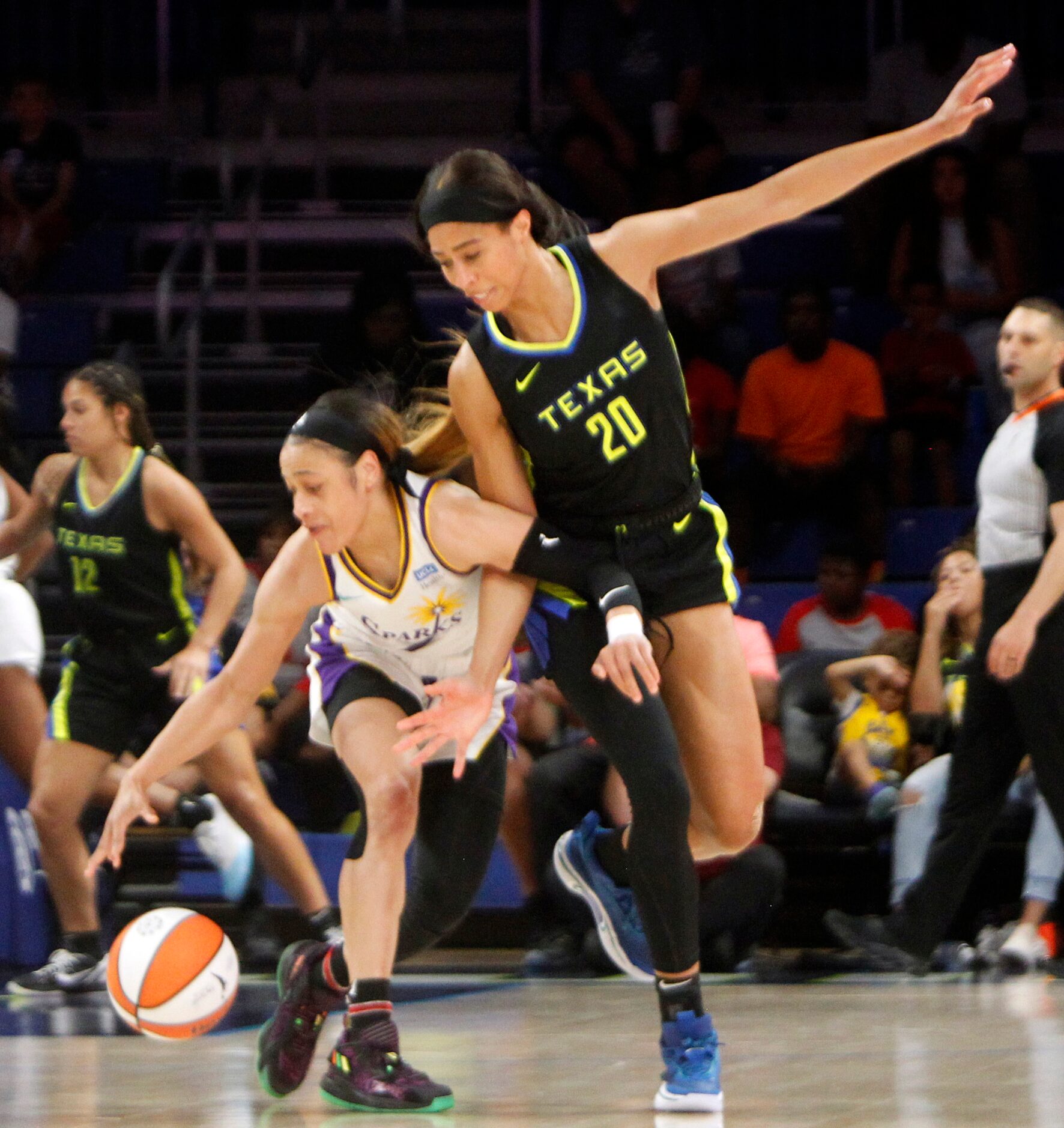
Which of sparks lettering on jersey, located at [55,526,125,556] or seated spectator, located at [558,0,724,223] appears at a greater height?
seated spectator, located at [558,0,724,223]

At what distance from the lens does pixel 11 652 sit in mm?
6082

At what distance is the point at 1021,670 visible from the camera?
517 cm

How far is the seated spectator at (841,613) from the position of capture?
6.92 m

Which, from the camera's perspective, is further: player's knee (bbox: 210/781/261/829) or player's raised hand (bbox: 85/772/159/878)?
player's knee (bbox: 210/781/261/829)

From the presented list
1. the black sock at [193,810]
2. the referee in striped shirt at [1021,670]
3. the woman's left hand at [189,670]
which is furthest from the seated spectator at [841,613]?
the woman's left hand at [189,670]

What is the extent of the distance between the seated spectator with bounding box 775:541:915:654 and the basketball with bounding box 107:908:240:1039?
3.34 metres

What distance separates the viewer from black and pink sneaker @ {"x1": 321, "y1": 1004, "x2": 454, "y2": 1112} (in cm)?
364

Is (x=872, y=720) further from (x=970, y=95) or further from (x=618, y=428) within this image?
(x=970, y=95)

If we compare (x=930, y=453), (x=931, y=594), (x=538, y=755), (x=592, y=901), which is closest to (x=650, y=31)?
(x=930, y=453)

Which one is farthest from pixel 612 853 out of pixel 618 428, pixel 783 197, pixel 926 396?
pixel 926 396

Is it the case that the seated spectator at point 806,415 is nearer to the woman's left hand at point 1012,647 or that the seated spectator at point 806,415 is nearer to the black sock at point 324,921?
the woman's left hand at point 1012,647

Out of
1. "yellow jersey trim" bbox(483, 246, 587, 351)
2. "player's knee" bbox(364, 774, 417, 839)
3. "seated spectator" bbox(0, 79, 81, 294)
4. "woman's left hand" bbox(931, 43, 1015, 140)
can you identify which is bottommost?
"player's knee" bbox(364, 774, 417, 839)

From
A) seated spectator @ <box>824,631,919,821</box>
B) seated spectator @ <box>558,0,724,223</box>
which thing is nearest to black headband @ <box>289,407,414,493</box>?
seated spectator @ <box>824,631,919,821</box>

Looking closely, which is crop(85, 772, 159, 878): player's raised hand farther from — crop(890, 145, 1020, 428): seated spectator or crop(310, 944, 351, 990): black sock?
crop(890, 145, 1020, 428): seated spectator
